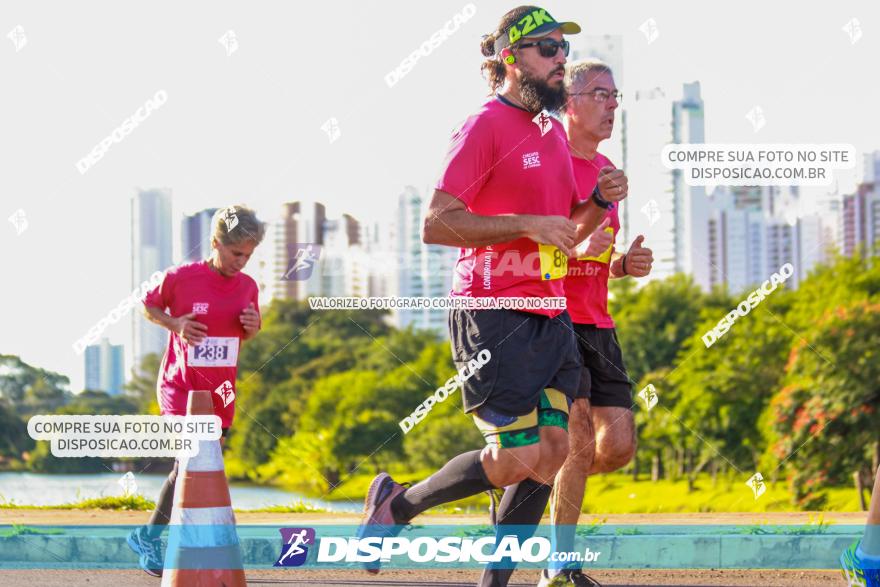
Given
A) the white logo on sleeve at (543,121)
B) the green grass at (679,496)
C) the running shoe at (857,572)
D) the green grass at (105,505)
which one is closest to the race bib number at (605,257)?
the white logo on sleeve at (543,121)

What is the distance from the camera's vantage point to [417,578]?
239 inches

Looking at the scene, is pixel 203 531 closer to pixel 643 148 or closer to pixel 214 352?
pixel 214 352

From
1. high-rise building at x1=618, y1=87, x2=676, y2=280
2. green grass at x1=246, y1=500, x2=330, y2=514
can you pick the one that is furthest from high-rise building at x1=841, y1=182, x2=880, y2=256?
green grass at x1=246, y1=500, x2=330, y2=514

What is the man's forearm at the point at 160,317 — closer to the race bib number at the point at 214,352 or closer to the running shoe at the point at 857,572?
the race bib number at the point at 214,352

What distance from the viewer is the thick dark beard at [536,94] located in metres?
4.58

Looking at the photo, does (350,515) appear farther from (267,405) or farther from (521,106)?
(267,405)

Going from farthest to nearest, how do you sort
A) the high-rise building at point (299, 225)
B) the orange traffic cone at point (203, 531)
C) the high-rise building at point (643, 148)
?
the high-rise building at point (643, 148), the high-rise building at point (299, 225), the orange traffic cone at point (203, 531)

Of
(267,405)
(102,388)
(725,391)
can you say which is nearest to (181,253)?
(102,388)

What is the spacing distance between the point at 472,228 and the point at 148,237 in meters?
7.88

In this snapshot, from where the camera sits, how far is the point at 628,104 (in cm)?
1467

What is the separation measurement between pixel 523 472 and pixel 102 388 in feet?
29.2

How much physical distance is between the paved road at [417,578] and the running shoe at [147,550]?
0.06m

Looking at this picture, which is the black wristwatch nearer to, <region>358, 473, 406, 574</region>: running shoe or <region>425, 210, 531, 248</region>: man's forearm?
<region>425, 210, 531, 248</region>: man's forearm

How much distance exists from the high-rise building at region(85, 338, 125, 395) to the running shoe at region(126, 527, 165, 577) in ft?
18.2
